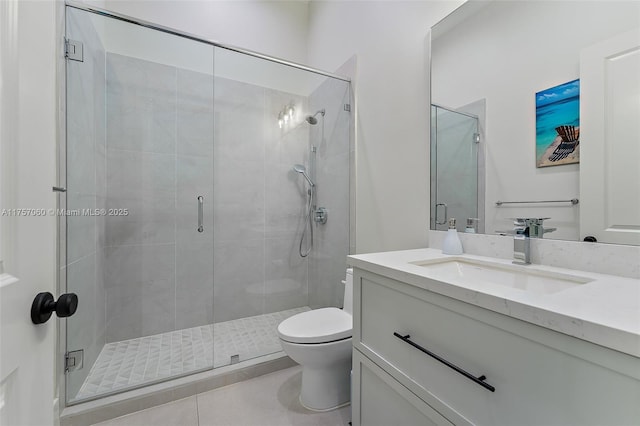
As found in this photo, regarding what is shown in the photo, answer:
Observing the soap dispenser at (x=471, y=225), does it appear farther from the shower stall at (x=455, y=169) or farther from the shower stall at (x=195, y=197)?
the shower stall at (x=195, y=197)

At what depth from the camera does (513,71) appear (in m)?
1.09

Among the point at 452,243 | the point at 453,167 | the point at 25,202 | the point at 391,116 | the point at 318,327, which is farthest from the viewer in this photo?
the point at 391,116

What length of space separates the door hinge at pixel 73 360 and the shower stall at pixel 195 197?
0.08 metres

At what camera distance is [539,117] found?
1009mm

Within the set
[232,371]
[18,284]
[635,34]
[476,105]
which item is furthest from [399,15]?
[232,371]

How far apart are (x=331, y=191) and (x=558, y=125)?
5.01 ft

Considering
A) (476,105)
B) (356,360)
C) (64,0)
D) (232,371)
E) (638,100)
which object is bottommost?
(232,371)

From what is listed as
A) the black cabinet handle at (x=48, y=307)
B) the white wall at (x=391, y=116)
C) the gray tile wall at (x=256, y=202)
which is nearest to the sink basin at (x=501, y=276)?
the white wall at (x=391, y=116)

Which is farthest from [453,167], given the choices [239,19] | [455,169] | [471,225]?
[239,19]

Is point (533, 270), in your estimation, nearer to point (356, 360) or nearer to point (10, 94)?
point (356, 360)

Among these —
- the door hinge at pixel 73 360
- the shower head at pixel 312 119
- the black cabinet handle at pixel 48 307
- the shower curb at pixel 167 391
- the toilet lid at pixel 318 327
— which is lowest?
the shower curb at pixel 167 391

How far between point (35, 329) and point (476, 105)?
157cm

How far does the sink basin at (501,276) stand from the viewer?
31.3 inches

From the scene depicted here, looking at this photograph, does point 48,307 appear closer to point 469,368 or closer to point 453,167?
point 469,368
